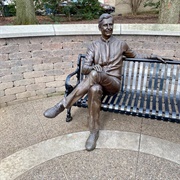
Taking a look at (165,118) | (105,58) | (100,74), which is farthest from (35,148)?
(165,118)

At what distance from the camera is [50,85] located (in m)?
4.21

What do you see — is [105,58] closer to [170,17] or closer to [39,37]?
[39,37]

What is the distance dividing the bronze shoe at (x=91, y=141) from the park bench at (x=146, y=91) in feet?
1.25

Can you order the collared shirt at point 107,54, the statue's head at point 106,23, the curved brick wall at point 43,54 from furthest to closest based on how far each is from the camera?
1. the curved brick wall at point 43,54
2. the collared shirt at point 107,54
3. the statue's head at point 106,23

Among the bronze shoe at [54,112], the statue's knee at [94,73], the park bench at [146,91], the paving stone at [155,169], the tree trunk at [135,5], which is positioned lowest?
the paving stone at [155,169]

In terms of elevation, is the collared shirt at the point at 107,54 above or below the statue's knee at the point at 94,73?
above

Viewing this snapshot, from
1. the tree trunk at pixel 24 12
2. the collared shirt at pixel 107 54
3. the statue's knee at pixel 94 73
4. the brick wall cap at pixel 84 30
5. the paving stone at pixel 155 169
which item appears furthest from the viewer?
the tree trunk at pixel 24 12

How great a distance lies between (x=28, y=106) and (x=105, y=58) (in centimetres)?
188

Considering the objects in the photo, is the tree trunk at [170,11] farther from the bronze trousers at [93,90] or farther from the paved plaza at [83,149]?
the bronze trousers at [93,90]

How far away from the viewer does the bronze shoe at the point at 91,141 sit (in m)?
2.62

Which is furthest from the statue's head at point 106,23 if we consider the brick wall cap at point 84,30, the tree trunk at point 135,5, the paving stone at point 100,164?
the tree trunk at point 135,5

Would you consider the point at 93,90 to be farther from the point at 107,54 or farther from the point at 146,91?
the point at 146,91

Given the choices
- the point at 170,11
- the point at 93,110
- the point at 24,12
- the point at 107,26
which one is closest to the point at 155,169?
the point at 93,110

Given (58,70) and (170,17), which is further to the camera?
(170,17)
